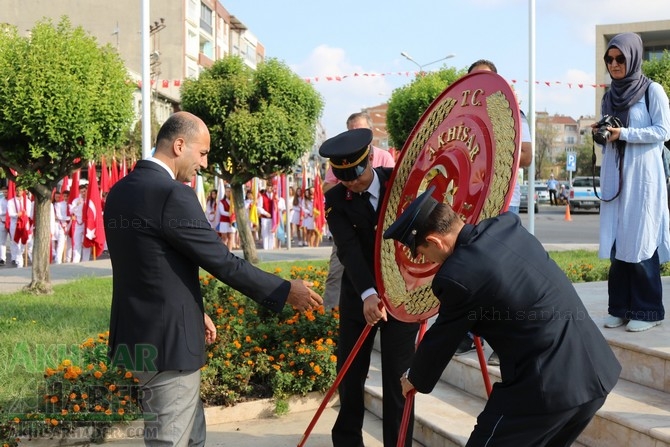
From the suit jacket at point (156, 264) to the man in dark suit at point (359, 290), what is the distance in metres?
0.96

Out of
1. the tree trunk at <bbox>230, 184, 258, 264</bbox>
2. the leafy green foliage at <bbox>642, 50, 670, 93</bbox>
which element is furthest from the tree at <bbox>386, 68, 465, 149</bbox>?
the tree trunk at <bbox>230, 184, 258, 264</bbox>

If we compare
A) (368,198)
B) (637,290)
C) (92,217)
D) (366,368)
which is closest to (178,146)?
(368,198)

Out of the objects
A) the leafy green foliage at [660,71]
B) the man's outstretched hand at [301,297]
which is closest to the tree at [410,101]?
the leafy green foliage at [660,71]

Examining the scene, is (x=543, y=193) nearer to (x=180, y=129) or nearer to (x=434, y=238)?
(x=180, y=129)

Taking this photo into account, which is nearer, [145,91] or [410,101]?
[145,91]

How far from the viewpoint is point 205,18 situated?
206 feet

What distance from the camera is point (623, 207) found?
545 centimetres

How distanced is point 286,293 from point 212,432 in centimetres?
224

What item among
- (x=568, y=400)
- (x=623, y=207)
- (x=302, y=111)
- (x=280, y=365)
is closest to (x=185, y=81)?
(x=302, y=111)

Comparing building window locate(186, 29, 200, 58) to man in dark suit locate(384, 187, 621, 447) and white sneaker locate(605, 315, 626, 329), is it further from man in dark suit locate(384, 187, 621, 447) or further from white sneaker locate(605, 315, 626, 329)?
man in dark suit locate(384, 187, 621, 447)

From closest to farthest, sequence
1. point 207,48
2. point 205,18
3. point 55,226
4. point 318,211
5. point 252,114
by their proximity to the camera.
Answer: point 252,114
point 55,226
point 318,211
point 205,18
point 207,48

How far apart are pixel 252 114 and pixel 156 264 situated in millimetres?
12755

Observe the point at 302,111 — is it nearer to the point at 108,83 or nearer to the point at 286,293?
the point at 108,83

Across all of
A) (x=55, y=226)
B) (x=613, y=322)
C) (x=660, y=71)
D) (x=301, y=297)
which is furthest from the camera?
(x=660, y=71)
